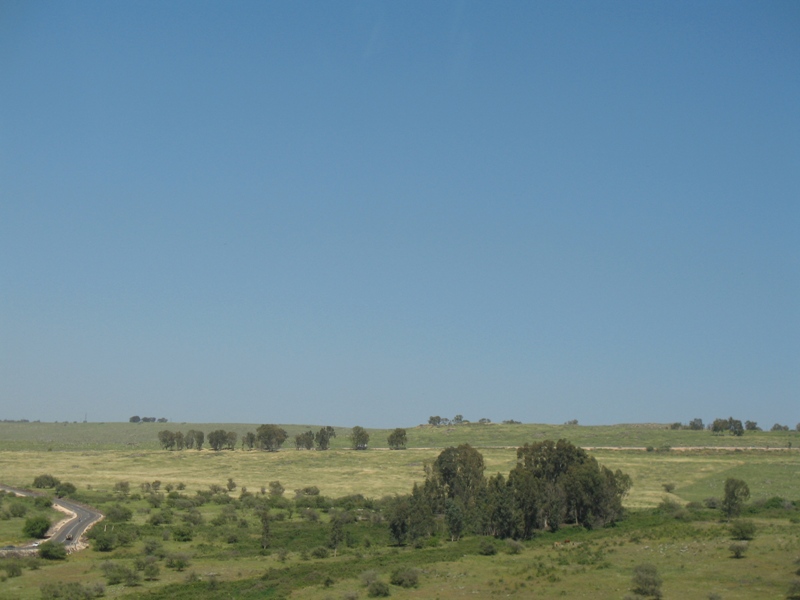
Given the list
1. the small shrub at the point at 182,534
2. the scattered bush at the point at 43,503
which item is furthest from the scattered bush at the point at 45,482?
the small shrub at the point at 182,534

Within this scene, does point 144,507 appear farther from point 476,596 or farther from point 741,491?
point 741,491

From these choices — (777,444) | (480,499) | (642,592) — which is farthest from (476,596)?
(777,444)

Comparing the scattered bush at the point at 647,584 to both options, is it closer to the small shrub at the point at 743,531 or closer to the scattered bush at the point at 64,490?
the small shrub at the point at 743,531

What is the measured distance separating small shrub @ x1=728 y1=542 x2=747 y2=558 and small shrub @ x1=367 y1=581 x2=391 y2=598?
2667 cm

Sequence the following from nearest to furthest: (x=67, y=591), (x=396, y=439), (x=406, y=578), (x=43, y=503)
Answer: (x=67, y=591) → (x=406, y=578) → (x=43, y=503) → (x=396, y=439)

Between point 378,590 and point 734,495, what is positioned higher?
point 734,495

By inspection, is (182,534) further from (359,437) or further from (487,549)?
(359,437)

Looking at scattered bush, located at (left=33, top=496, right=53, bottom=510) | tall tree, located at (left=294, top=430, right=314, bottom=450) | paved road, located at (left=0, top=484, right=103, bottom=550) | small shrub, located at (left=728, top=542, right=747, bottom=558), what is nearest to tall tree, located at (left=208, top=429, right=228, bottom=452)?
tall tree, located at (left=294, top=430, right=314, bottom=450)

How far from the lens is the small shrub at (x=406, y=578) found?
5572cm

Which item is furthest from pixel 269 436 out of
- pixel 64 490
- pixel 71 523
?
pixel 71 523

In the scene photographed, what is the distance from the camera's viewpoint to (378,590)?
5341 cm

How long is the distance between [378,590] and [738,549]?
90.6 feet

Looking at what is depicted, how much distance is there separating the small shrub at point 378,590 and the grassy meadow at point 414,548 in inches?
26.9

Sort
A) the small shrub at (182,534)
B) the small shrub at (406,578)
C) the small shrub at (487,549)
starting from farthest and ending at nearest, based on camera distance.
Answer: the small shrub at (182,534), the small shrub at (487,549), the small shrub at (406,578)
